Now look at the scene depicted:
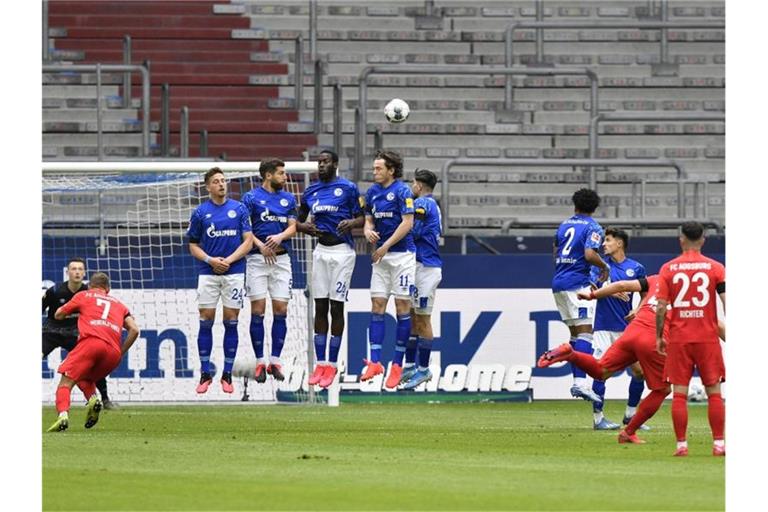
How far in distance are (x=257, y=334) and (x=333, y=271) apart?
4.86 feet

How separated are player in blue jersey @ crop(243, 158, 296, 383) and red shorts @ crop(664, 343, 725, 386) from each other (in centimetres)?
620

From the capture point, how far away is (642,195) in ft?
82.8

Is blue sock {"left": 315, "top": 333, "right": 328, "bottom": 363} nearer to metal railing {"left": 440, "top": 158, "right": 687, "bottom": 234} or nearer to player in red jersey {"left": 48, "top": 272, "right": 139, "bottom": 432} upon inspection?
player in red jersey {"left": 48, "top": 272, "right": 139, "bottom": 432}

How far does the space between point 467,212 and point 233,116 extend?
4597mm

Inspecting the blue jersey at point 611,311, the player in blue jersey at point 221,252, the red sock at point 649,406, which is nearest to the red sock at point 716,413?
the red sock at point 649,406

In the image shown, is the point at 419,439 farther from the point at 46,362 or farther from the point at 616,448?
the point at 46,362

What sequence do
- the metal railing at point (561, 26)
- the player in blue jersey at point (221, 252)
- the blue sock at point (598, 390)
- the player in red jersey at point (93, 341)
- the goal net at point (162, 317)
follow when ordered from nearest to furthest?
1. the player in red jersey at point (93, 341)
2. the blue sock at point (598, 390)
3. the player in blue jersey at point (221, 252)
4. the goal net at point (162, 317)
5. the metal railing at point (561, 26)

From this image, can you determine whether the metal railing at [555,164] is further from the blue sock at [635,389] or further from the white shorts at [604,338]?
the blue sock at [635,389]

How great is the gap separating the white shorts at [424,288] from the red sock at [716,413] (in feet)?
19.6

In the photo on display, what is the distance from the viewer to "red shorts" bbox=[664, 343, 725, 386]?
13.4 meters

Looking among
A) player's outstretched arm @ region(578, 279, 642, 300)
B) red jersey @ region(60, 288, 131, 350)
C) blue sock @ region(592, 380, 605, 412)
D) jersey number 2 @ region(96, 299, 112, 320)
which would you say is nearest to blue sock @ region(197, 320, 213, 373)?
red jersey @ region(60, 288, 131, 350)

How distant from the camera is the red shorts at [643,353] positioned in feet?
48.5

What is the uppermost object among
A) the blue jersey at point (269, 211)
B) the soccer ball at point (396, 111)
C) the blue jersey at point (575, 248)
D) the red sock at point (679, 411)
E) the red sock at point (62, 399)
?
the soccer ball at point (396, 111)

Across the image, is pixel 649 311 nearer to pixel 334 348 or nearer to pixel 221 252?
pixel 334 348
